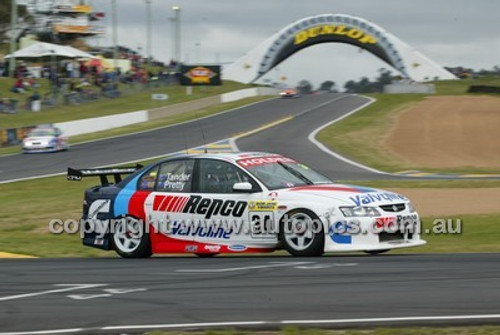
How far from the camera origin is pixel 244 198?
11.3 m

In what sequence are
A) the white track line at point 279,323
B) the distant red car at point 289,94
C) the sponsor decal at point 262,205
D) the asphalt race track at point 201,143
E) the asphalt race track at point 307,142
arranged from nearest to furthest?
the white track line at point 279,323 → the sponsor decal at point 262,205 → the asphalt race track at point 307,142 → the asphalt race track at point 201,143 → the distant red car at point 289,94

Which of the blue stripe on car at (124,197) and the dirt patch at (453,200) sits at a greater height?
the blue stripe on car at (124,197)

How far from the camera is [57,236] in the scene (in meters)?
15.9

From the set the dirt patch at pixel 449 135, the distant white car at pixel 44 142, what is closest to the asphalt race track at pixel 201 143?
the distant white car at pixel 44 142

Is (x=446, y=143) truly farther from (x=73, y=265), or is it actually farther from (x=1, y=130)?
(x=73, y=265)

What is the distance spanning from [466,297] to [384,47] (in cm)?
8657

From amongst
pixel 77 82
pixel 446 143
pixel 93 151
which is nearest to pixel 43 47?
pixel 77 82

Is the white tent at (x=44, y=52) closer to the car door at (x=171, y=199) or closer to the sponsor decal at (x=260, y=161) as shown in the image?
the car door at (x=171, y=199)

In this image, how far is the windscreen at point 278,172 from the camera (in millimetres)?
11383

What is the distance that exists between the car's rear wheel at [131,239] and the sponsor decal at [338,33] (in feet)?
265

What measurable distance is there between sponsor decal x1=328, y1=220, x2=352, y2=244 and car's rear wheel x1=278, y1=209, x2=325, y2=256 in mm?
112

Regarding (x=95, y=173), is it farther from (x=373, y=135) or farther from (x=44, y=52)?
(x=44, y=52)

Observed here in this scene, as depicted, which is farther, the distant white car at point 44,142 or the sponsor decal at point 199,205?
the distant white car at point 44,142

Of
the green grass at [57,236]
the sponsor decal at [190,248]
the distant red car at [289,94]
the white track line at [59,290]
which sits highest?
the distant red car at [289,94]
